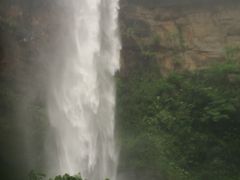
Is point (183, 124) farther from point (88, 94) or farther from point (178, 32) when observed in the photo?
point (178, 32)

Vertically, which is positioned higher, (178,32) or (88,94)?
(178,32)

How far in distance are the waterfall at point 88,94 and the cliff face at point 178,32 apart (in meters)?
0.69

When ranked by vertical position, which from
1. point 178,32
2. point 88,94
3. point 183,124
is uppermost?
point 178,32

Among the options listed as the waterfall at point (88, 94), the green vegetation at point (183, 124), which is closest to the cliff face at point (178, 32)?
the waterfall at point (88, 94)

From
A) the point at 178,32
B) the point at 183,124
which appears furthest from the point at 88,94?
the point at 178,32

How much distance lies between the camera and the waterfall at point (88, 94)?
13.3 meters

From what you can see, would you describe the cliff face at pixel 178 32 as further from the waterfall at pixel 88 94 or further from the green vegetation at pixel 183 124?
the green vegetation at pixel 183 124

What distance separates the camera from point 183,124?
46.8 feet

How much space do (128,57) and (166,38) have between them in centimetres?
176

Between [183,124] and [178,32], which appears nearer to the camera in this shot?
[183,124]

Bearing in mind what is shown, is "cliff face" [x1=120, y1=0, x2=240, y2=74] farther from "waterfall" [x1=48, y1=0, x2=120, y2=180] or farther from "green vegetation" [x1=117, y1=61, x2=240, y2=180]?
"green vegetation" [x1=117, y1=61, x2=240, y2=180]

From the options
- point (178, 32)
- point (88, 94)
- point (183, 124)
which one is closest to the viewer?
point (183, 124)

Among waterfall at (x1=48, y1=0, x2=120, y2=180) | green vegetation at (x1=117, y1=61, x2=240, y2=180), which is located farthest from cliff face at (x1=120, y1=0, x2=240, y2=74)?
green vegetation at (x1=117, y1=61, x2=240, y2=180)

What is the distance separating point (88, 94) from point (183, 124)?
3.42 m
